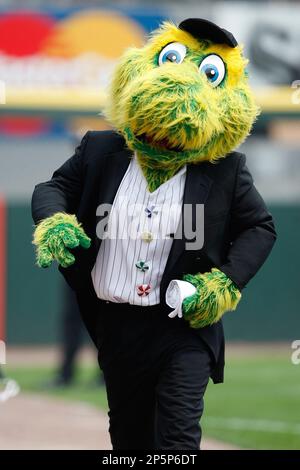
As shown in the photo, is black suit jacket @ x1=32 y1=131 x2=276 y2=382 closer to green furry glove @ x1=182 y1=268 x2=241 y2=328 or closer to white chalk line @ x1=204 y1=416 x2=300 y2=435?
green furry glove @ x1=182 y1=268 x2=241 y2=328

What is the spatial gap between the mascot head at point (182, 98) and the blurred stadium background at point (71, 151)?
258 cm

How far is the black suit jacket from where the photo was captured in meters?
4.79

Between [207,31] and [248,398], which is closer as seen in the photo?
[207,31]

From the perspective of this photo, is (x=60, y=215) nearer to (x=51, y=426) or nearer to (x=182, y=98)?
(x=182, y=98)

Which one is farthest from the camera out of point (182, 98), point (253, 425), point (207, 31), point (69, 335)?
point (69, 335)

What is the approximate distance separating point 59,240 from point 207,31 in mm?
1117

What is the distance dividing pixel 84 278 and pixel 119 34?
16.7m

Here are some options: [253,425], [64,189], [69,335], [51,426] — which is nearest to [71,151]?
[69,335]

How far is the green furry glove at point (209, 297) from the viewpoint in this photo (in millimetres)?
4680

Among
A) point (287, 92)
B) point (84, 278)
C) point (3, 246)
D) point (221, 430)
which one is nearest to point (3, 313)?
point (3, 246)

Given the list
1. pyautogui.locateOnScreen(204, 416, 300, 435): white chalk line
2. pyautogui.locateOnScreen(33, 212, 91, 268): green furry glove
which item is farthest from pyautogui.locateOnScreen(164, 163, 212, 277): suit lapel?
pyautogui.locateOnScreen(204, 416, 300, 435): white chalk line

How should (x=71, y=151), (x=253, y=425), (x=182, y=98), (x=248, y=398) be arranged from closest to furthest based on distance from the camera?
(x=182, y=98), (x=253, y=425), (x=248, y=398), (x=71, y=151)

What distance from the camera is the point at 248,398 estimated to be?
10.5m

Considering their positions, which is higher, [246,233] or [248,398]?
[248,398]
